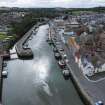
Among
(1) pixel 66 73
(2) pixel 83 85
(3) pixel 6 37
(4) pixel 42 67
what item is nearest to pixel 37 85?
(1) pixel 66 73

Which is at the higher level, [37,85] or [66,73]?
[66,73]

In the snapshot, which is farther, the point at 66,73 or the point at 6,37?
the point at 6,37

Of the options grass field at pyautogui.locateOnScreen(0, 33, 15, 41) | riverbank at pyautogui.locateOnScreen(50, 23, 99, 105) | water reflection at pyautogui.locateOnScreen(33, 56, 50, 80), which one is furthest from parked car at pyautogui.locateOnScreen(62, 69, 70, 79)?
grass field at pyautogui.locateOnScreen(0, 33, 15, 41)

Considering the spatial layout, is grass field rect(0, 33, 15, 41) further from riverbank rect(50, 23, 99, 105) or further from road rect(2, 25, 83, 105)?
riverbank rect(50, 23, 99, 105)

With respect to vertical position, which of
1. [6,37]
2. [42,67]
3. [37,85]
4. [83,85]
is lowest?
[6,37]

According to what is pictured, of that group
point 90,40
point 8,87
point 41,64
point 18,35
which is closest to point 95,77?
point 8,87

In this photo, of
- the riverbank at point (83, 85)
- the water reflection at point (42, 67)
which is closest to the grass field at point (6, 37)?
the water reflection at point (42, 67)

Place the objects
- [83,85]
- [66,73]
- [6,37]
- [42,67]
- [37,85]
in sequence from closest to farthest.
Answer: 1. [83,85]
2. [37,85]
3. [66,73]
4. [42,67]
5. [6,37]

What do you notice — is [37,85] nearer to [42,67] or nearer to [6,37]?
[42,67]

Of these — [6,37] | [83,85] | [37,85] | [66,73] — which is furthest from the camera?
[6,37]
